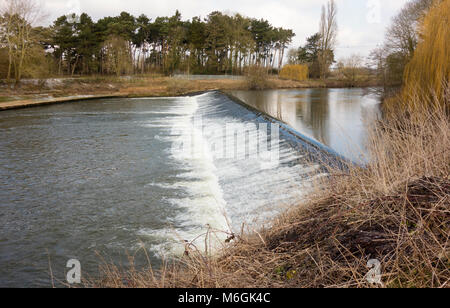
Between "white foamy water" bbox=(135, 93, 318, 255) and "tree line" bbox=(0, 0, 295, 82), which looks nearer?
"white foamy water" bbox=(135, 93, 318, 255)

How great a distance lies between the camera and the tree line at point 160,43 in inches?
1695

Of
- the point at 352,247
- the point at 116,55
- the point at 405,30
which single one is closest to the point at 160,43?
the point at 116,55

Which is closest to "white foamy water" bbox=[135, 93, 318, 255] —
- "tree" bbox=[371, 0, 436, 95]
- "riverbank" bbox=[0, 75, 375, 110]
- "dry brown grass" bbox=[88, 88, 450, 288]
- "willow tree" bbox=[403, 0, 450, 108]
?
"dry brown grass" bbox=[88, 88, 450, 288]

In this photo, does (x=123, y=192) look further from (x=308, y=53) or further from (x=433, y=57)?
(x=308, y=53)

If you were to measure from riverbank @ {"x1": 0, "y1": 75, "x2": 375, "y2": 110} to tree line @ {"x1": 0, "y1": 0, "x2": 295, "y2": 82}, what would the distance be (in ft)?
13.7

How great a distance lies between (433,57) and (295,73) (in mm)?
37849

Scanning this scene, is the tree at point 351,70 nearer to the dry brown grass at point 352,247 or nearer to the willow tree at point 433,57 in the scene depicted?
the willow tree at point 433,57

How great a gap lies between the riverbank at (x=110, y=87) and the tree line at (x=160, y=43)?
4.17m

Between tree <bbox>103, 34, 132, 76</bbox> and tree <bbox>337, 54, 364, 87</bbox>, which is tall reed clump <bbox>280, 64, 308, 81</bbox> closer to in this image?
tree <bbox>337, 54, 364, 87</bbox>

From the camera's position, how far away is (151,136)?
38.6ft

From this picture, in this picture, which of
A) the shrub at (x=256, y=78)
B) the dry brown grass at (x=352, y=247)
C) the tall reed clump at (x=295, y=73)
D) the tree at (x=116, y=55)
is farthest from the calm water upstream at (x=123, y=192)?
the tall reed clump at (x=295, y=73)

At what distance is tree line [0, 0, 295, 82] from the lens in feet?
141
